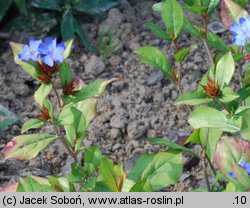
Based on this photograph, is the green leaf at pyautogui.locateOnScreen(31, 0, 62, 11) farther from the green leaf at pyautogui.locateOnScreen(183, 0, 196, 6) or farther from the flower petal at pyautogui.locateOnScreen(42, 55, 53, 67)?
the flower petal at pyautogui.locateOnScreen(42, 55, 53, 67)

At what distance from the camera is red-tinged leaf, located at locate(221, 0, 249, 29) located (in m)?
2.13

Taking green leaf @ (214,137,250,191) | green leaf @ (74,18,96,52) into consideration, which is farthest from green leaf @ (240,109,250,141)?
green leaf @ (74,18,96,52)

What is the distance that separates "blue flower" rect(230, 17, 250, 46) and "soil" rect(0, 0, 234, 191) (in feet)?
2.39

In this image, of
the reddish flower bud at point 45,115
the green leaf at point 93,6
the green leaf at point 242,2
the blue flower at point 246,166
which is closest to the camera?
the blue flower at point 246,166

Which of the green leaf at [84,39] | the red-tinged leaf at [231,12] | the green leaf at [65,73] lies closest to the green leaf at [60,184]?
the green leaf at [65,73]

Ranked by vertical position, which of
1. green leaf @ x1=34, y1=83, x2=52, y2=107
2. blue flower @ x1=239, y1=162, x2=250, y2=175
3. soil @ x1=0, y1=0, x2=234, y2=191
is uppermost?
green leaf @ x1=34, y1=83, x2=52, y2=107

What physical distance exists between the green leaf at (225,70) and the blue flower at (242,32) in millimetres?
56

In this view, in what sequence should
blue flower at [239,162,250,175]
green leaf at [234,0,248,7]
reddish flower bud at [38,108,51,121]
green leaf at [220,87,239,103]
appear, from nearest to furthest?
blue flower at [239,162,250,175] → green leaf at [220,87,239,103] → reddish flower bud at [38,108,51,121] → green leaf at [234,0,248,7]

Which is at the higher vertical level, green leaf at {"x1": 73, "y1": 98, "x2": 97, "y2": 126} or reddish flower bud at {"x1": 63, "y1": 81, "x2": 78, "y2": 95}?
reddish flower bud at {"x1": 63, "y1": 81, "x2": 78, "y2": 95}

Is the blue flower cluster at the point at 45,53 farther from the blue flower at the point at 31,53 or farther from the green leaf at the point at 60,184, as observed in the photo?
the green leaf at the point at 60,184

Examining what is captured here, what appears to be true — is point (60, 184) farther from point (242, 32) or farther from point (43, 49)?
point (242, 32)

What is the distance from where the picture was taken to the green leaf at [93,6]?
3146 mm

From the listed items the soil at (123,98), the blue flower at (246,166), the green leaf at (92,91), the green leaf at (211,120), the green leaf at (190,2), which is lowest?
the soil at (123,98)
